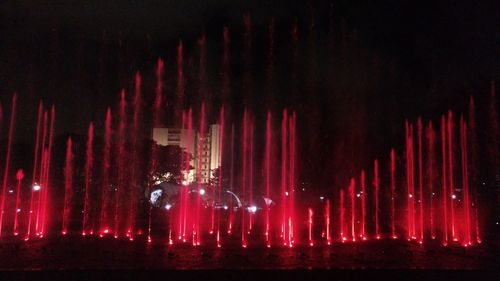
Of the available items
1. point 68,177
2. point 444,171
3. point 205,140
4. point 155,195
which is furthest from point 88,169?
point 205,140

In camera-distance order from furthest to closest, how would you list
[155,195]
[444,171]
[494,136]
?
1. [155,195]
2. [444,171]
3. [494,136]

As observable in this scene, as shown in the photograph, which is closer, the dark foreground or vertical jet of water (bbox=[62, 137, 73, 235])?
the dark foreground

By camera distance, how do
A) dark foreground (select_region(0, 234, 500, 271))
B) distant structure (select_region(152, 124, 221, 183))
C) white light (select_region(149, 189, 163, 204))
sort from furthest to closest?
1. distant structure (select_region(152, 124, 221, 183))
2. white light (select_region(149, 189, 163, 204))
3. dark foreground (select_region(0, 234, 500, 271))

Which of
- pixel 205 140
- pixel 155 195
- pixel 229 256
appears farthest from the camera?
pixel 205 140

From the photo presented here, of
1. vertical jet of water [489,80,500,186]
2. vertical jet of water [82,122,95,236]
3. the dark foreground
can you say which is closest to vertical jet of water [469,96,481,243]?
vertical jet of water [489,80,500,186]

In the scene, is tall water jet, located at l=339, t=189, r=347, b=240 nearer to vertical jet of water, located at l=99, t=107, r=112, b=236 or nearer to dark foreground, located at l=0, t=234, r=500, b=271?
dark foreground, located at l=0, t=234, r=500, b=271

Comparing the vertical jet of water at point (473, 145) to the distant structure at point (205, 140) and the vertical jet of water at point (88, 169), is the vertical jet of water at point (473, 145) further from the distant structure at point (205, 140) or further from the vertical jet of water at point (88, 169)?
the distant structure at point (205, 140)

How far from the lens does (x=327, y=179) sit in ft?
108

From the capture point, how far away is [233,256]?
1069cm

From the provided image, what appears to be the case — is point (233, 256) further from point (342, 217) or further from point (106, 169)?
point (106, 169)

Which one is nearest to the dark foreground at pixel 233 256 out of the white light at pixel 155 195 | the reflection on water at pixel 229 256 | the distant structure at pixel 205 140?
the reflection on water at pixel 229 256

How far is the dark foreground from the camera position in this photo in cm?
917

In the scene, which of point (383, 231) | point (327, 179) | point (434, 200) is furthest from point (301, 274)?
point (327, 179)

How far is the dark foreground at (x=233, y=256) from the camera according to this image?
30.1 feet
